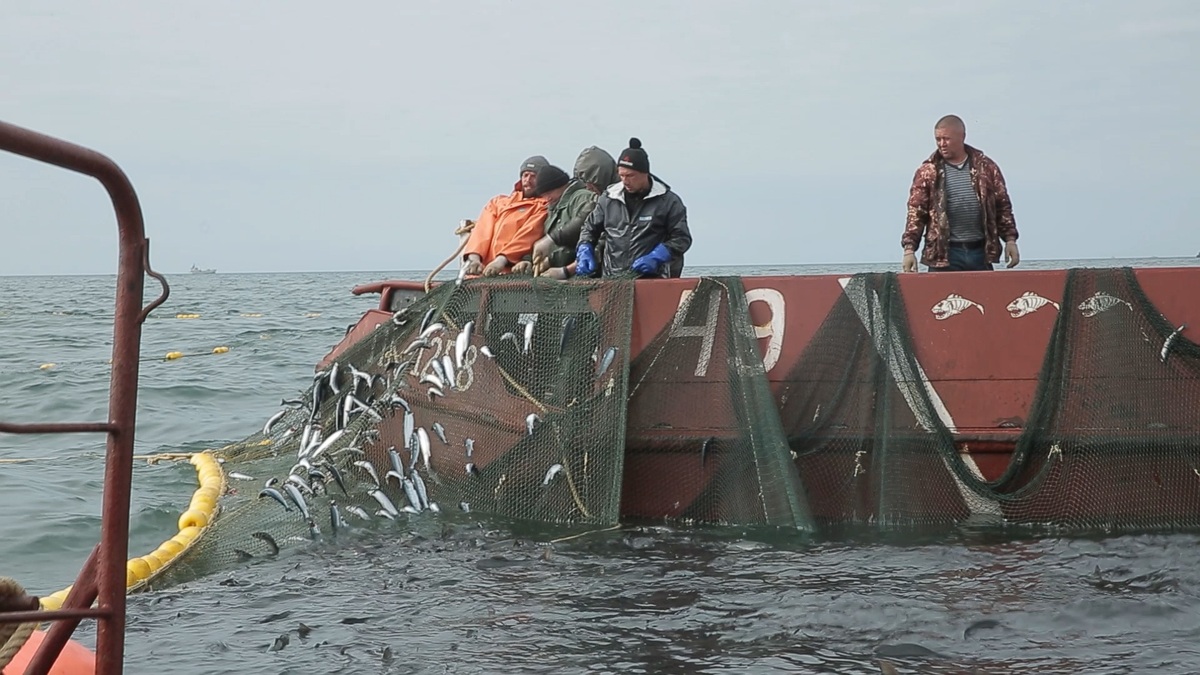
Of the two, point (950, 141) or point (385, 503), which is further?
point (950, 141)

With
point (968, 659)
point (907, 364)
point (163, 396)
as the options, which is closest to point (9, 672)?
point (968, 659)

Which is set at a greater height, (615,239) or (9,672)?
(615,239)

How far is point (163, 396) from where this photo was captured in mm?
16875

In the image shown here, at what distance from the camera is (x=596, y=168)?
1005cm

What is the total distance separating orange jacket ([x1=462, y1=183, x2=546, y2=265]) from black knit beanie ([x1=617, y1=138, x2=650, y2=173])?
1.48 metres

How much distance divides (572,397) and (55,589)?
3.41m

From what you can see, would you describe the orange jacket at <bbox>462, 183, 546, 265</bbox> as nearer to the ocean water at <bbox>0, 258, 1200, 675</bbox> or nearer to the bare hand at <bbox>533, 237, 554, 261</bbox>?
the bare hand at <bbox>533, 237, 554, 261</bbox>

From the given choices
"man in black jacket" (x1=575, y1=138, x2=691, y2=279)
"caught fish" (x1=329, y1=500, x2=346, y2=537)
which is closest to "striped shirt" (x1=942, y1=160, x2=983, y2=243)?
"man in black jacket" (x1=575, y1=138, x2=691, y2=279)

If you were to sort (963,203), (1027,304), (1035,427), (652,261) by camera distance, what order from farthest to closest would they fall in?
(963,203) < (652,261) < (1027,304) < (1035,427)

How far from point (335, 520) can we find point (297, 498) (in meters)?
0.30

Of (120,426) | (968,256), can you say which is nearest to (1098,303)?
(968,256)

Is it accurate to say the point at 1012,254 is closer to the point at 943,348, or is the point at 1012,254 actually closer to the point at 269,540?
the point at 943,348

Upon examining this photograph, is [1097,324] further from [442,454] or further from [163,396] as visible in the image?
[163,396]

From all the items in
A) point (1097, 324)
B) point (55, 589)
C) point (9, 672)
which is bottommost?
point (55, 589)
